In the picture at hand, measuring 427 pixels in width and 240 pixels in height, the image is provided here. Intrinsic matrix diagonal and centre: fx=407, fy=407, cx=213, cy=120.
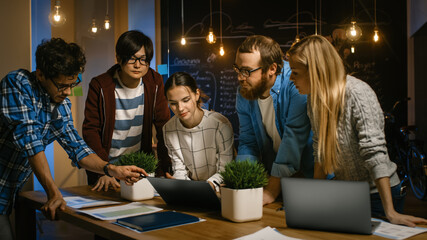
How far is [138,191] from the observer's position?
5.87ft

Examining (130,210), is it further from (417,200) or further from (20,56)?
(417,200)

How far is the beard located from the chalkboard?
395 cm

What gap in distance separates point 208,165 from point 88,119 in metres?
0.77

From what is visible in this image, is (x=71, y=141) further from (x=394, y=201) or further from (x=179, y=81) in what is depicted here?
(x=394, y=201)

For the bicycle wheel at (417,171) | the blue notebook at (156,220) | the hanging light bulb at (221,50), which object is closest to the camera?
the blue notebook at (156,220)

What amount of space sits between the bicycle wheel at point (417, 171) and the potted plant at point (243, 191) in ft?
13.4

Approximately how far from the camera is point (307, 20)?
600 centimetres

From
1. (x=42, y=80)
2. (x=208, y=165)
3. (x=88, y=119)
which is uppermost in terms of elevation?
(x=42, y=80)

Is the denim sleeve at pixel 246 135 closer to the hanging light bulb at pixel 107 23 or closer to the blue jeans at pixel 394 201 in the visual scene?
the blue jeans at pixel 394 201

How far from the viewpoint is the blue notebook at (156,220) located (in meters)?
1.31

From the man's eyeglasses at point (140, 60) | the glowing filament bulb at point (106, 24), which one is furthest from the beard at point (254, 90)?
the glowing filament bulb at point (106, 24)

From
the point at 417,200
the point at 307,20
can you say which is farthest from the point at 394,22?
the point at 417,200

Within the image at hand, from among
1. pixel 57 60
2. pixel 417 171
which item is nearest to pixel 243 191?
pixel 57 60

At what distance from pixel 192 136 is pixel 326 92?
91 cm
